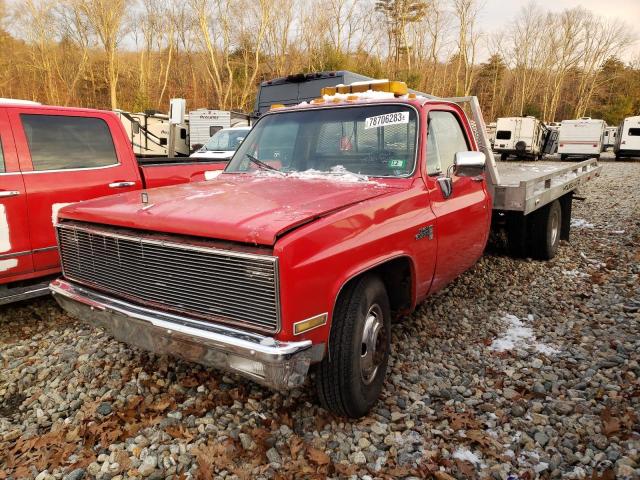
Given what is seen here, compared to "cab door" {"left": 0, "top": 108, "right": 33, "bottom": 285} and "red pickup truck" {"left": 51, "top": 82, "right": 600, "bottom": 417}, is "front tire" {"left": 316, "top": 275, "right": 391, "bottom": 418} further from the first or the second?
"cab door" {"left": 0, "top": 108, "right": 33, "bottom": 285}

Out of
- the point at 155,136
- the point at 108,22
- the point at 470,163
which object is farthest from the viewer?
the point at 108,22

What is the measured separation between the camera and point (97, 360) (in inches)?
141

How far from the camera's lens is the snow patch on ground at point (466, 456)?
2568 millimetres

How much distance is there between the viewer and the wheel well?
3195 mm

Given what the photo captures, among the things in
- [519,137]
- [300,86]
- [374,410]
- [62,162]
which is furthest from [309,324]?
[519,137]

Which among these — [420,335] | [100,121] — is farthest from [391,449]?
[100,121]

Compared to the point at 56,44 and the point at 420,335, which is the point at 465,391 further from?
the point at 56,44

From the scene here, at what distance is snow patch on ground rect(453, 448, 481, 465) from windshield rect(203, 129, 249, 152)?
32.1ft

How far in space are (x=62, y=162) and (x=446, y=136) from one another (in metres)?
3.58

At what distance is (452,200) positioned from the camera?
3.77 m

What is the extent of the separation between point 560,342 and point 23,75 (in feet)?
130

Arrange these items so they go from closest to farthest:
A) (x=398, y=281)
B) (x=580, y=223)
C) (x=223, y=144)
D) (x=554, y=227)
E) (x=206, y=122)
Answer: (x=398, y=281) → (x=554, y=227) → (x=580, y=223) → (x=223, y=144) → (x=206, y=122)

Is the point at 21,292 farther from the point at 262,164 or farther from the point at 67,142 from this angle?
the point at 262,164

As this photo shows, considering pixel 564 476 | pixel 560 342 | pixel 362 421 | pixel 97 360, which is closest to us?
pixel 564 476
